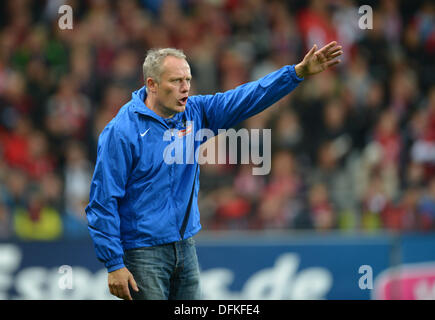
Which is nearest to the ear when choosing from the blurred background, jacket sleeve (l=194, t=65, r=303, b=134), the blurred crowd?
jacket sleeve (l=194, t=65, r=303, b=134)

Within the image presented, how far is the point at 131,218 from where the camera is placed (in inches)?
166

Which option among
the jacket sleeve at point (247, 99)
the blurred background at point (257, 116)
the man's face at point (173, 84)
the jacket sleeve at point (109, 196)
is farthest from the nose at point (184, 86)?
the blurred background at point (257, 116)

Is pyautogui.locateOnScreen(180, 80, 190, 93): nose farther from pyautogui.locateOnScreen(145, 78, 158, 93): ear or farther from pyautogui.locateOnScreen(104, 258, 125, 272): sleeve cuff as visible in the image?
pyautogui.locateOnScreen(104, 258, 125, 272): sleeve cuff

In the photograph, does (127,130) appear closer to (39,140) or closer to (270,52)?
(39,140)

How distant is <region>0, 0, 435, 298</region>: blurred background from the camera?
854cm

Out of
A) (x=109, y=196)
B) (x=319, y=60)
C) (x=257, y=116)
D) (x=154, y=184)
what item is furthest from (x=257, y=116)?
(x=109, y=196)

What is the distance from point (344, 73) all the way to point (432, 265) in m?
3.86

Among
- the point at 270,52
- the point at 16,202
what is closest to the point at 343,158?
the point at 270,52

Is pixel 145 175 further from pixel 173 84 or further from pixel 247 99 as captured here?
pixel 247 99

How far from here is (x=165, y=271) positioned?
4258 millimetres

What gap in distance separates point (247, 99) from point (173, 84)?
0.51 m

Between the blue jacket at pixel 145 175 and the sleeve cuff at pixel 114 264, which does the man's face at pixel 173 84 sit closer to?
the blue jacket at pixel 145 175

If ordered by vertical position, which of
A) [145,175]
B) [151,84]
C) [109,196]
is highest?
[151,84]

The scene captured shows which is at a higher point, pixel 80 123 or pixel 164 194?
pixel 80 123
